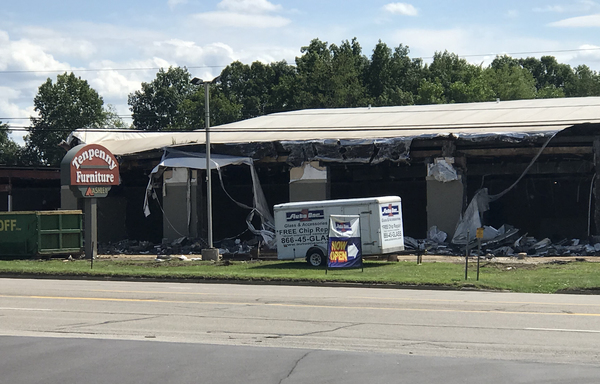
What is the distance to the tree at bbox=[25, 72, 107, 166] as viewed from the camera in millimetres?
96375

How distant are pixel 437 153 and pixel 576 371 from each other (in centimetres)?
2607

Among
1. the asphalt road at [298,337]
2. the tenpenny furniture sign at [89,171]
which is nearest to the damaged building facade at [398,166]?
the tenpenny furniture sign at [89,171]

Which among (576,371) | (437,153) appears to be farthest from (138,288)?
(437,153)

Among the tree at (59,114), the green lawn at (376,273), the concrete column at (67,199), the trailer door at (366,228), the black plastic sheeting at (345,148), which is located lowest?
→ the green lawn at (376,273)

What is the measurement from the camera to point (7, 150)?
346 ft

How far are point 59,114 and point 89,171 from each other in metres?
67.6

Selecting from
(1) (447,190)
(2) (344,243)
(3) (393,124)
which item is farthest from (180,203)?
(2) (344,243)

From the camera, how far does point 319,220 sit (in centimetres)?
2750

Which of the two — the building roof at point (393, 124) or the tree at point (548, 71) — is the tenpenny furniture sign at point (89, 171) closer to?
the building roof at point (393, 124)

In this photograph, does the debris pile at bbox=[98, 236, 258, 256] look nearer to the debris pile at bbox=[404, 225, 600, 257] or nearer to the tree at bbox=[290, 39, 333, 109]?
the debris pile at bbox=[404, 225, 600, 257]

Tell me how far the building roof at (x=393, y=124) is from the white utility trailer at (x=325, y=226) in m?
7.81

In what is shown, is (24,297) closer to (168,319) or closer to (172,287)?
(172,287)

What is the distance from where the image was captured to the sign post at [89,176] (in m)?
32.7

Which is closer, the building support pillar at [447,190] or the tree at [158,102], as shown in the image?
the building support pillar at [447,190]
